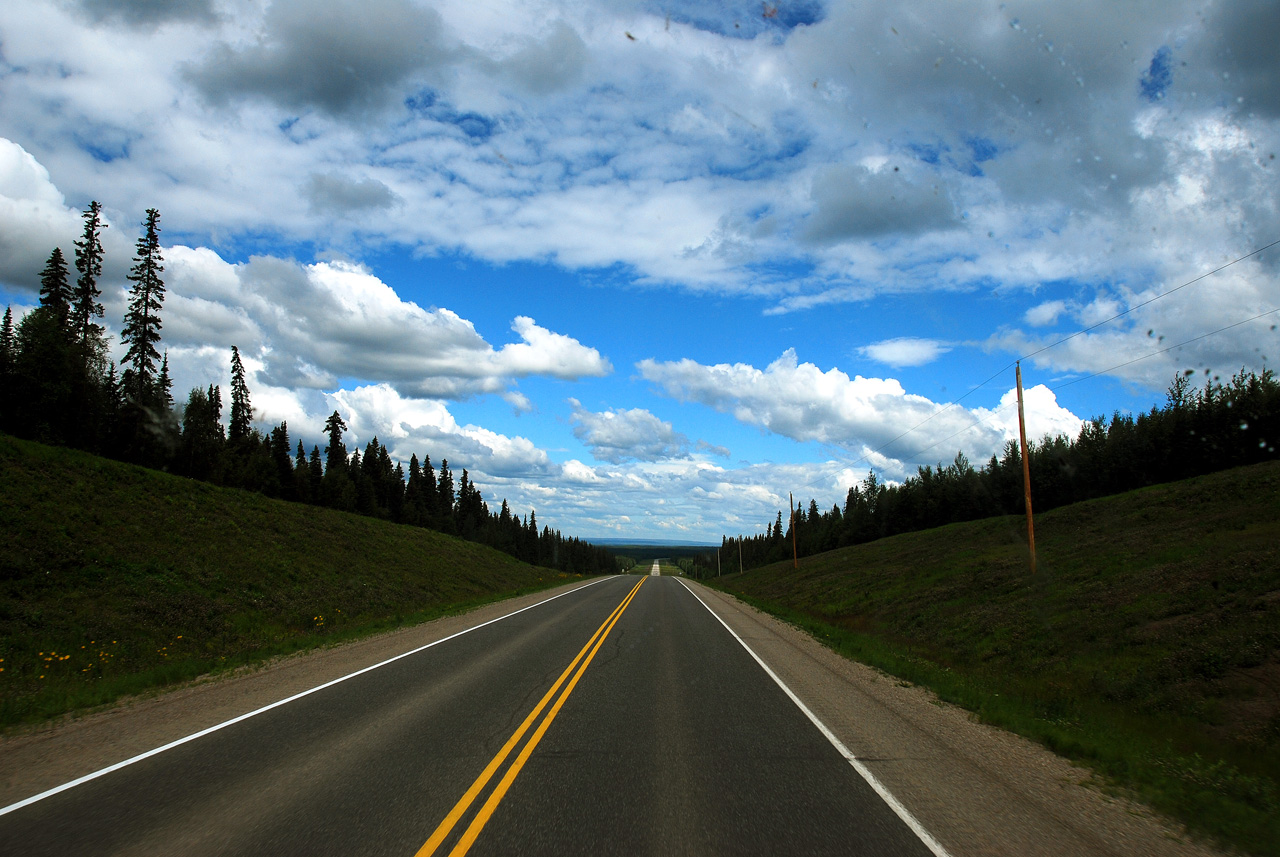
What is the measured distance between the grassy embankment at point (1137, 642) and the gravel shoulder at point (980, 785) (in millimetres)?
456

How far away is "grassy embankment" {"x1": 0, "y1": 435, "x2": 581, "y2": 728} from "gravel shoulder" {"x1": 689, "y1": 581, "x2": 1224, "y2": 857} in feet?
34.4

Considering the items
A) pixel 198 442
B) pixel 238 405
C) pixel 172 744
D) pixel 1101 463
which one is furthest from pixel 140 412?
pixel 1101 463

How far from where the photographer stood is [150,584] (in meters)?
21.0

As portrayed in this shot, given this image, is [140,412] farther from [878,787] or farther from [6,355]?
[878,787]

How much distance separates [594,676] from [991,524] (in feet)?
172

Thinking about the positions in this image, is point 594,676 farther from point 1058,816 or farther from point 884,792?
point 1058,816

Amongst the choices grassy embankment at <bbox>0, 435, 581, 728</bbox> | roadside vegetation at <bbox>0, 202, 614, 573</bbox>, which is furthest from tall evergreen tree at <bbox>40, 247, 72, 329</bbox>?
grassy embankment at <bbox>0, 435, 581, 728</bbox>

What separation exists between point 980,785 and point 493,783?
181 inches

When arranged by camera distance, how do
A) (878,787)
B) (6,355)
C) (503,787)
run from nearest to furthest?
(503,787) < (878,787) < (6,355)

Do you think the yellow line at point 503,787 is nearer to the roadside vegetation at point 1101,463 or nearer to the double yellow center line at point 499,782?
the double yellow center line at point 499,782

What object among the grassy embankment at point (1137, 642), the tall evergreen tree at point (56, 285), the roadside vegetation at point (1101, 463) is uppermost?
the tall evergreen tree at point (56, 285)

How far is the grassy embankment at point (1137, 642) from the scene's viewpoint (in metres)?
7.32

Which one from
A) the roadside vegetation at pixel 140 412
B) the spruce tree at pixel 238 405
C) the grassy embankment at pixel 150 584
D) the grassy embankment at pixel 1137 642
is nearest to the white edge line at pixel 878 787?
the grassy embankment at pixel 1137 642

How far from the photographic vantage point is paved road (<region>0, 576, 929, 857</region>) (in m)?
4.74
